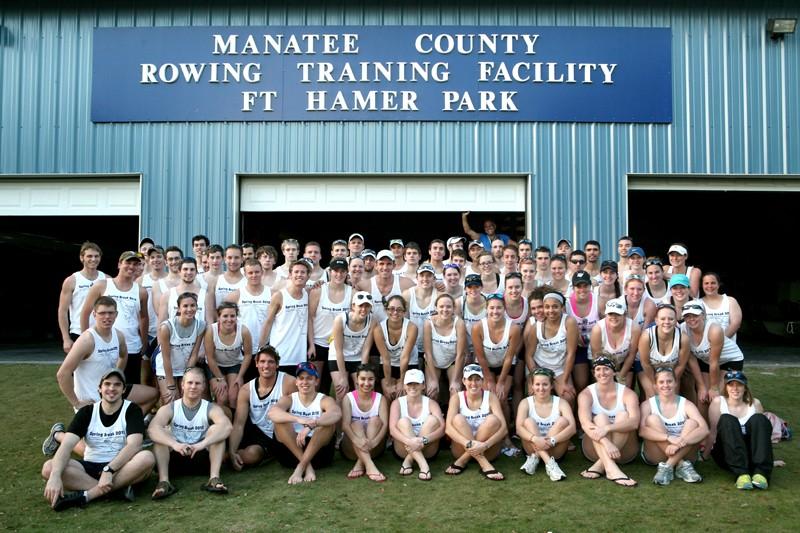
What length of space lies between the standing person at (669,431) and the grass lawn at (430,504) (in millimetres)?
106

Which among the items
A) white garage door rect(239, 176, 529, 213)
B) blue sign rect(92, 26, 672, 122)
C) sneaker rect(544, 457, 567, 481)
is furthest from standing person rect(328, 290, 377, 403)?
blue sign rect(92, 26, 672, 122)

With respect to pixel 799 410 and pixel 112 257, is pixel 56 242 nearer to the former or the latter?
pixel 112 257

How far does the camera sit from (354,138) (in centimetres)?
1109

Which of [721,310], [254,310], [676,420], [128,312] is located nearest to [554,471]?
[676,420]

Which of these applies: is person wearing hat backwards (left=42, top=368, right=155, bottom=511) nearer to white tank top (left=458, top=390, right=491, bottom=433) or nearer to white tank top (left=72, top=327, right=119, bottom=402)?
white tank top (left=72, top=327, right=119, bottom=402)

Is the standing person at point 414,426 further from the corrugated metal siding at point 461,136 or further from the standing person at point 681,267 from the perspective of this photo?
the corrugated metal siding at point 461,136

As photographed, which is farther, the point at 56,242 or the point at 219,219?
the point at 56,242

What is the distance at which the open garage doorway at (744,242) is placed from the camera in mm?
17312

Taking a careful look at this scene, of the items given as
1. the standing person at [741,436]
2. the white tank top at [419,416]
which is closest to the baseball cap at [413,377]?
the white tank top at [419,416]

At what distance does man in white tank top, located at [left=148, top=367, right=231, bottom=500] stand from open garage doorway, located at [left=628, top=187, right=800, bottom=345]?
13617 mm

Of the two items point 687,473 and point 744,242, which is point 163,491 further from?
point 744,242

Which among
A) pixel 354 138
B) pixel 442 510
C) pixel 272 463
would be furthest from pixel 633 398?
pixel 354 138

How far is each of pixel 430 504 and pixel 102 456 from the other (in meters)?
2.41

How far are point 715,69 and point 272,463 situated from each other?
33.0ft
